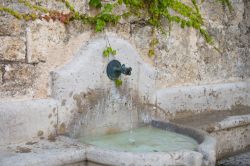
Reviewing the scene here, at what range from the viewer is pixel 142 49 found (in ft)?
13.5

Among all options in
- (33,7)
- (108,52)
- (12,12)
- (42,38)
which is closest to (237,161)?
(108,52)

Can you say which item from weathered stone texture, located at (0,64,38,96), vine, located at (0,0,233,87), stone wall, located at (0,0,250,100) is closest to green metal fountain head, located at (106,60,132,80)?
vine, located at (0,0,233,87)

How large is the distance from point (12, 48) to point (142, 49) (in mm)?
1404

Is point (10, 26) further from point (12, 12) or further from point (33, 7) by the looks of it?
point (33, 7)

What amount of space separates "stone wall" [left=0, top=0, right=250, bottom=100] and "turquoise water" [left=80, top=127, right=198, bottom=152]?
1.97 feet

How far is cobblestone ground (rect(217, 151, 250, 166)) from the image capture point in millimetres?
4551

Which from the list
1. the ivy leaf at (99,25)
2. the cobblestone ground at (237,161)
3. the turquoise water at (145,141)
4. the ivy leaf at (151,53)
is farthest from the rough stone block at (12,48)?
Answer: the cobblestone ground at (237,161)

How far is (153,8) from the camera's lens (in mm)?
4180

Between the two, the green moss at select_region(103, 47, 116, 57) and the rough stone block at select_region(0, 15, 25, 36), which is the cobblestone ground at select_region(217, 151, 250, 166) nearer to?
the green moss at select_region(103, 47, 116, 57)

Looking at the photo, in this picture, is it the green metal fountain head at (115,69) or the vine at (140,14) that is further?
the green metal fountain head at (115,69)

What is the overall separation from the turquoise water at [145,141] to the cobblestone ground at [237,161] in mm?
1093

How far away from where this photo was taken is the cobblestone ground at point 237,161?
4551mm

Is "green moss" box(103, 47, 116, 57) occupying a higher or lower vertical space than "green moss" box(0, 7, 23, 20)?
lower

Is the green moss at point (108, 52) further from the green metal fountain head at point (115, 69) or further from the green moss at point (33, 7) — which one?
the green moss at point (33, 7)
